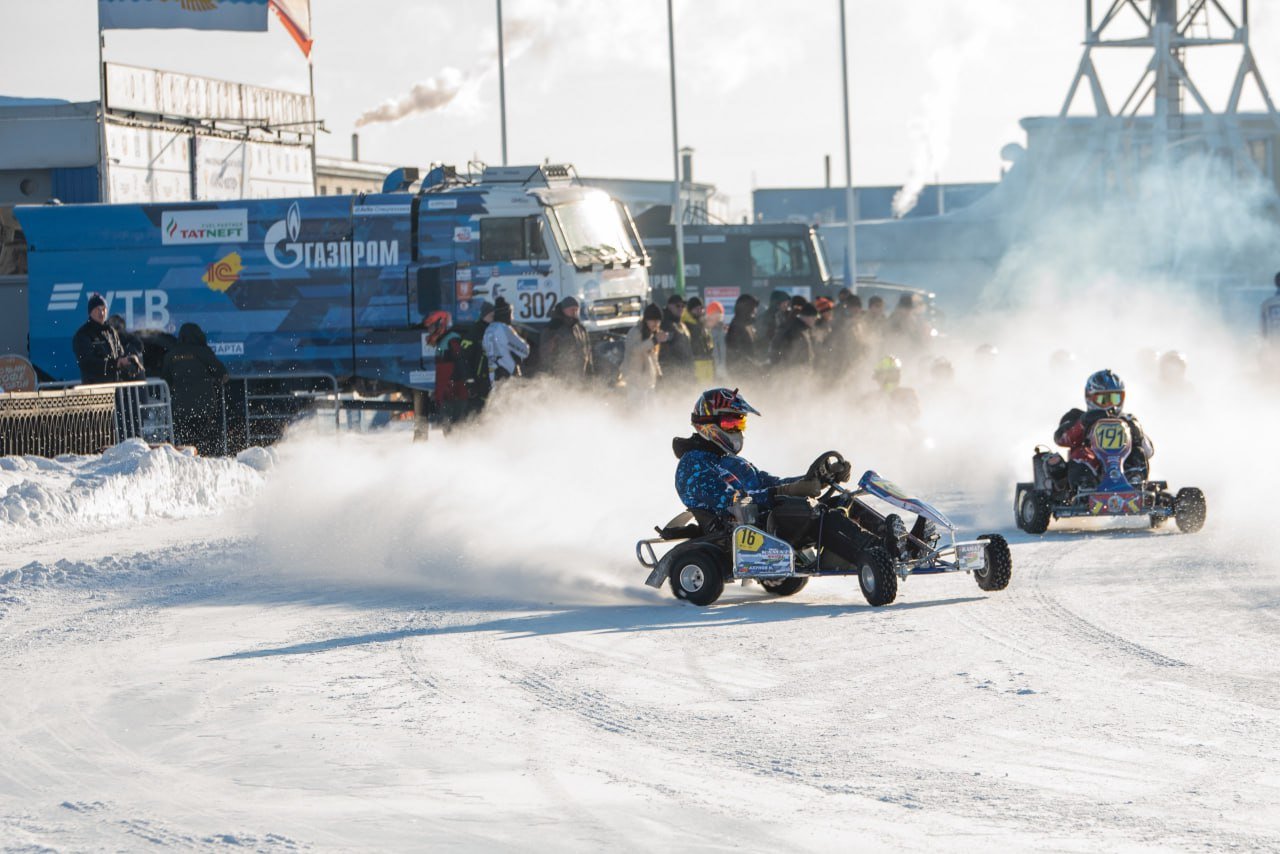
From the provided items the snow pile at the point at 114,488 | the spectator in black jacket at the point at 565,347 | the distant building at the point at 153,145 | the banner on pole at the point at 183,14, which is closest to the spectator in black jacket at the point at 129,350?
the snow pile at the point at 114,488

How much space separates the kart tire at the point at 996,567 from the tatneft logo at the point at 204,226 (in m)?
15.1

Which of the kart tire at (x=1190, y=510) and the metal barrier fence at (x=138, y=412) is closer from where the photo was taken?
the kart tire at (x=1190, y=510)

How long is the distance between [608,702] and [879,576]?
9.61ft

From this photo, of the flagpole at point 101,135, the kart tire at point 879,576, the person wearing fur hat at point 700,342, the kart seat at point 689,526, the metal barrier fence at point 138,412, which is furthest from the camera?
the flagpole at point 101,135

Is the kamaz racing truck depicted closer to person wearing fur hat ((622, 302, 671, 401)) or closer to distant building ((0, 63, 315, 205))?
person wearing fur hat ((622, 302, 671, 401))

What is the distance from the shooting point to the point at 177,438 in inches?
854

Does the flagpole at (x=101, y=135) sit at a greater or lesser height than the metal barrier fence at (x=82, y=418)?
greater

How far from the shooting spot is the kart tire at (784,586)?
11.5m

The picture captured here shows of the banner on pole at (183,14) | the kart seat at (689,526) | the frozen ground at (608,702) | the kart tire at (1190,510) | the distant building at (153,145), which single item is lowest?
the frozen ground at (608,702)

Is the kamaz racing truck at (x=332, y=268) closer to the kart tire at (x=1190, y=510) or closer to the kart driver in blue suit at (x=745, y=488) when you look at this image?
the kart tire at (x=1190, y=510)

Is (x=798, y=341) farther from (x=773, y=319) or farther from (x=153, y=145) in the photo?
(x=153, y=145)

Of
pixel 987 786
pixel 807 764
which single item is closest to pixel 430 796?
pixel 807 764

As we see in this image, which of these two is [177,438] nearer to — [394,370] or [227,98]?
Answer: [394,370]

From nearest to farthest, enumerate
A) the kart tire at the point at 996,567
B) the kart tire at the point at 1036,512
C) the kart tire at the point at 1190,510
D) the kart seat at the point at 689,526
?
1. the kart tire at the point at 996,567
2. the kart seat at the point at 689,526
3. the kart tire at the point at 1190,510
4. the kart tire at the point at 1036,512
